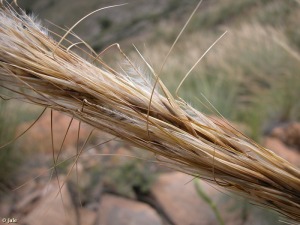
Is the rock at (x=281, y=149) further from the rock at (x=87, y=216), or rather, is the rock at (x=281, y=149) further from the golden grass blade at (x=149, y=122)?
the golden grass blade at (x=149, y=122)

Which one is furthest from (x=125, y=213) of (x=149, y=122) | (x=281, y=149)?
(x=149, y=122)

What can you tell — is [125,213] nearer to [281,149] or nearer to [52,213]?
[52,213]

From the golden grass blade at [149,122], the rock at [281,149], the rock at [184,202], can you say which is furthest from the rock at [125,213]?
the golden grass blade at [149,122]

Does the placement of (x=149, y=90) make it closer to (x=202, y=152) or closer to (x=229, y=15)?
(x=202, y=152)

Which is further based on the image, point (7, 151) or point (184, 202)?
point (7, 151)

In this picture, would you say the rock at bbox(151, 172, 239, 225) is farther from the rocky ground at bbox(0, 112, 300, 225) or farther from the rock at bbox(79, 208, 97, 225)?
the rock at bbox(79, 208, 97, 225)

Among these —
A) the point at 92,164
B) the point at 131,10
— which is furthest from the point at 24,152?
the point at 131,10

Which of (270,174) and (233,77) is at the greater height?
(233,77)
